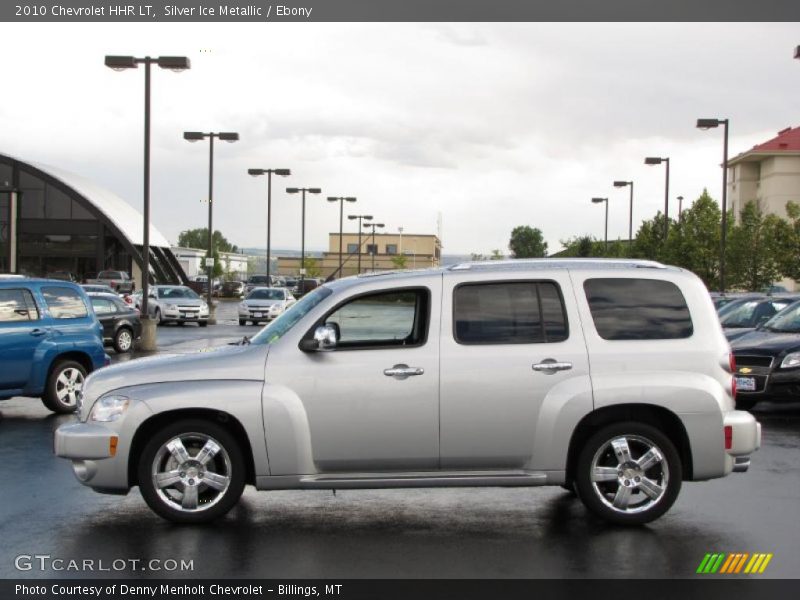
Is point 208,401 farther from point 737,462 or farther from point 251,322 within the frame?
point 251,322

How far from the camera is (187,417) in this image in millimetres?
7520

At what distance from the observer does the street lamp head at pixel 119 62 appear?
26.1 meters

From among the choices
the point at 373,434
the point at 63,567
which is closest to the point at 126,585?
the point at 63,567

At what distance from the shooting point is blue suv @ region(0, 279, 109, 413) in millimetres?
13211

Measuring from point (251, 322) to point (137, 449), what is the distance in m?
34.6

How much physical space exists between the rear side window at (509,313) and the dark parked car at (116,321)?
18757 mm

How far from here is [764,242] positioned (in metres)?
41.4

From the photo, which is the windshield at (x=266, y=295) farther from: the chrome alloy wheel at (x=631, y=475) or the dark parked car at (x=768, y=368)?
the chrome alloy wheel at (x=631, y=475)

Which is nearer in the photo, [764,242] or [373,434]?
[373,434]

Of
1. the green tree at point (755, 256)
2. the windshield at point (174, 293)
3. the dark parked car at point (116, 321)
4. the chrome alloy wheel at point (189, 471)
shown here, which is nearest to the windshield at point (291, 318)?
the chrome alloy wheel at point (189, 471)

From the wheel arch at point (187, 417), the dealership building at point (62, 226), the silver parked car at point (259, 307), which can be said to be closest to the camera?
the wheel arch at point (187, 417)

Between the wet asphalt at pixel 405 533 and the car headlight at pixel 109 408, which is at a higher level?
the car headlight at pixel 109 408

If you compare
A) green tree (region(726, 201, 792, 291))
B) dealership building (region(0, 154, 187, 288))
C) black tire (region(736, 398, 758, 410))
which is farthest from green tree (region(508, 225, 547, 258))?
black tire (region(736, 398, 758, 410))

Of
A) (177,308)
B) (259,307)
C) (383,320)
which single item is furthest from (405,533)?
(259,307)
